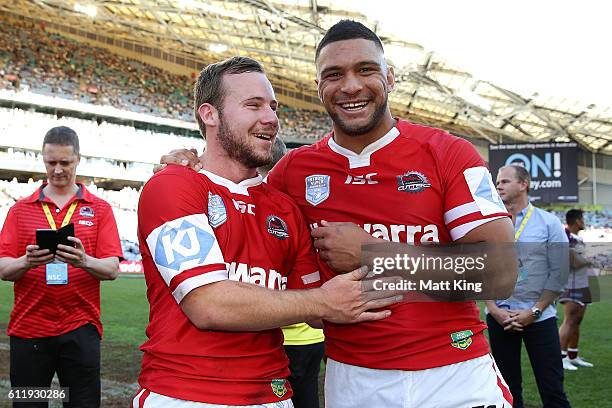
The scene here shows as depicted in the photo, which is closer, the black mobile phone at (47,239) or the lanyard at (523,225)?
the black mobile phone at (47,239)

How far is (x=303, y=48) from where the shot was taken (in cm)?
3111

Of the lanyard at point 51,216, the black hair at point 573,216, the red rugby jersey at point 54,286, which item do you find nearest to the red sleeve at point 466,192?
the red rugby jersey at point 54,286

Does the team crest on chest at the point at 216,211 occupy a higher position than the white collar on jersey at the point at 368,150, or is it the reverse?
the white collar on jersey at the point at 368,150

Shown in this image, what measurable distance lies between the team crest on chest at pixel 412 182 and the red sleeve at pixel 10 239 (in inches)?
103

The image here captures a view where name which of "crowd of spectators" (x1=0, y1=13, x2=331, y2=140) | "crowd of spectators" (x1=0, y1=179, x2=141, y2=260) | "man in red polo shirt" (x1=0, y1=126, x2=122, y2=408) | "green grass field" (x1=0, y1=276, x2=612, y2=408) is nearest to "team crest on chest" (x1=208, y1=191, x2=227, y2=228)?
"green grass field" (x1=0, y1=276, x2=612, y2=408)

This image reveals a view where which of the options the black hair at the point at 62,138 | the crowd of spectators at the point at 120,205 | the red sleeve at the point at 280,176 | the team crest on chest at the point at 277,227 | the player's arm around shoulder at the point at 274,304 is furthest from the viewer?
the crowd of spectators at the point at 120,205

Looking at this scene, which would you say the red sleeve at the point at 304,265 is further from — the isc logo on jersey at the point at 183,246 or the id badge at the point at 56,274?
the id badge at the point at 56,274

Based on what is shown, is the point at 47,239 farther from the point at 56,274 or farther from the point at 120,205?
the point at 120,205

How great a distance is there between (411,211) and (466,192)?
20 centimetres

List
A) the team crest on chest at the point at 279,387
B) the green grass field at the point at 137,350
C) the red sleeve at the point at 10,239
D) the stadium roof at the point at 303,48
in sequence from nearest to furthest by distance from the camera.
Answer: the team crest on chest at the point at 279,387 → the red sleeve at the point at 10,239 → the green grass field at the point at 137,350 → the stadium roof at the point at 303,48

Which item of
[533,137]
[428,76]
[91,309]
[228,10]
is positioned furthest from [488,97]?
[91,309]

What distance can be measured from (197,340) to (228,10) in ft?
90.5

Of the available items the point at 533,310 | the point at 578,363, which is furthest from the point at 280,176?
the point at 578,363

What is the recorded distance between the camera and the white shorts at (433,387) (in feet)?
6.86
